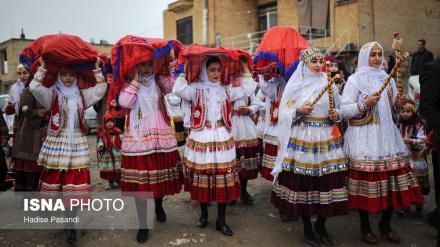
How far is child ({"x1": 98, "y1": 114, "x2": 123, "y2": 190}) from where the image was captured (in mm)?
6152

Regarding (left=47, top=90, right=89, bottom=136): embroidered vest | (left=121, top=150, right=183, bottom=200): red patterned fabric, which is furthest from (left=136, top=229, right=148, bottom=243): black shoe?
(left=47, top=90, right=89, bottom=136): embroidered vest

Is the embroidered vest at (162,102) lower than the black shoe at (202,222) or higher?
higher

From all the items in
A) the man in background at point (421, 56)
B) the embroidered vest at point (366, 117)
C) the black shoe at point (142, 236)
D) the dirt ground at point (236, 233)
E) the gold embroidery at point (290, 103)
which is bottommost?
the dirt ground at point (236, 233)

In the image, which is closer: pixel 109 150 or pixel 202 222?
pixel 202 222

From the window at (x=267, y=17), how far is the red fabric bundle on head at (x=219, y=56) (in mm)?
14621

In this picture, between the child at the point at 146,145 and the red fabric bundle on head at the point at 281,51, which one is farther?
the red fabric bundle on head at the point at 281,51

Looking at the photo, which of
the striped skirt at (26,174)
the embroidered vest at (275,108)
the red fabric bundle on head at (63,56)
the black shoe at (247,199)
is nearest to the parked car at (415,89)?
the embroidered vest at (275,108)

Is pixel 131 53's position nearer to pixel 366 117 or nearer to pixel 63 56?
pixel 63 56

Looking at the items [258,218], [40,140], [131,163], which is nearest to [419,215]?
[258,218]

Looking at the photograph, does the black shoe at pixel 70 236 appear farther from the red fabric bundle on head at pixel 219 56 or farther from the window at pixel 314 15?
the window at pixel 314 15

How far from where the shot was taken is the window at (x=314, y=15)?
15.1 m

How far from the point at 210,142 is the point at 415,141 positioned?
2713 millimetres

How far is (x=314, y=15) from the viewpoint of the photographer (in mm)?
15375

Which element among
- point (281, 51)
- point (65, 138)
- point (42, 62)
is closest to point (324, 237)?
point (281, 51)
